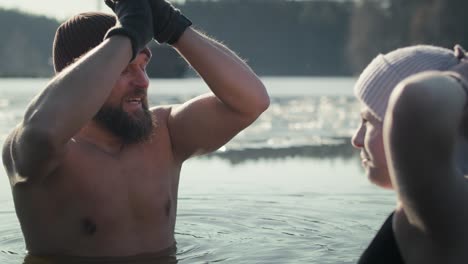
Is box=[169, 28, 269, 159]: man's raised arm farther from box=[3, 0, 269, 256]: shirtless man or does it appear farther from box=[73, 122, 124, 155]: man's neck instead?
box=[73, 122, 124, 155]: man's neck

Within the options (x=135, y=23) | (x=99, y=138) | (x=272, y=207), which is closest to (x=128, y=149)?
(x=99, y=138)

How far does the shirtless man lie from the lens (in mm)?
2977

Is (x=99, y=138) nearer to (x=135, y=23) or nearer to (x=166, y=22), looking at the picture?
(x=166, y=22)

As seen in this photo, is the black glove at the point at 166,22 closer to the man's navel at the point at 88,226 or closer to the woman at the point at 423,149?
the man's navel at the point at 88,226

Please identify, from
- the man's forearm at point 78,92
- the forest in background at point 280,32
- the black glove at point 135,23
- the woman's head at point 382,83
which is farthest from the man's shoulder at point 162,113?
the forest in background at point 280,32

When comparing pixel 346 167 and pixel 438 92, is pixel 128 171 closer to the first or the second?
pixel 438 92

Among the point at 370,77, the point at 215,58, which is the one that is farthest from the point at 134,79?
the point at 370,77

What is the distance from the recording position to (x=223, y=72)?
3.10 meters

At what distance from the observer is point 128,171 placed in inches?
125

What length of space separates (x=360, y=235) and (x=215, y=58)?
1.37m

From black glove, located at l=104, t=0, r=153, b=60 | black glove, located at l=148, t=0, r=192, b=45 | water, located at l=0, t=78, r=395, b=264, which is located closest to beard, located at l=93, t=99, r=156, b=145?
black glove, located at l=148, t=0, r=192, b=45

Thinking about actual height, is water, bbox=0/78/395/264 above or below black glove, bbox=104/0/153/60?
below

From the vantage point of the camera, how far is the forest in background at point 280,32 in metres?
64.2

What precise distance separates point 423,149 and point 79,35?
196 cm
